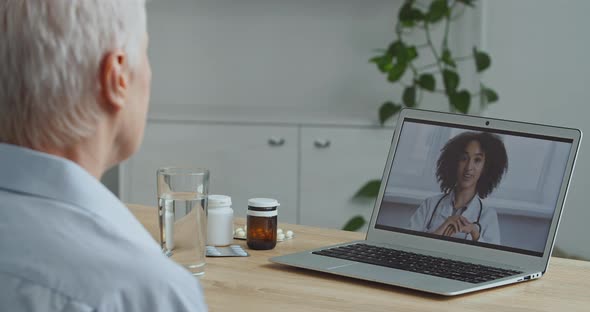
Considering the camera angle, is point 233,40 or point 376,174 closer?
point 376,174

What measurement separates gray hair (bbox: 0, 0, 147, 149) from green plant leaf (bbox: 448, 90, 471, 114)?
9.88 ft

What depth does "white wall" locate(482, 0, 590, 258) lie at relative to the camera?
3.80 metres

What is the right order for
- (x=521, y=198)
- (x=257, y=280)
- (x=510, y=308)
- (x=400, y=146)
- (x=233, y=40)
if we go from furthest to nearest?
(x=233, y=40) < (x=400, y=146) < (x=521, y=198) < (x=257, y=280) < (x=510, y=308)

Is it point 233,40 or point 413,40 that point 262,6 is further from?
point 413,40

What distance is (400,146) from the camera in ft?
5.93

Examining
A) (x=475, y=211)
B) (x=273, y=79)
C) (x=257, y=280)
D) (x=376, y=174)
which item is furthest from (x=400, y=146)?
(x=273, y=79)

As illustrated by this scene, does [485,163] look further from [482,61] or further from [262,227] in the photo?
[482,61]

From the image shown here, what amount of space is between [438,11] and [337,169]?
853 mm

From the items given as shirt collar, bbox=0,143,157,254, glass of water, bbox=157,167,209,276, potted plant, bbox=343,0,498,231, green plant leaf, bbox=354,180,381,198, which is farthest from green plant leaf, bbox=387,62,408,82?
shirt collar, bbox=0,143,157,254

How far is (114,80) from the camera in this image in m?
0.89

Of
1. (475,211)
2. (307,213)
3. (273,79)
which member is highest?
(475,211)

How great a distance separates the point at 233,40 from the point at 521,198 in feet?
9.22

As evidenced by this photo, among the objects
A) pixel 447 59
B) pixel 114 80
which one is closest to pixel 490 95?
pixel 447 59

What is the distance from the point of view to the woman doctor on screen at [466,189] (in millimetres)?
1666
